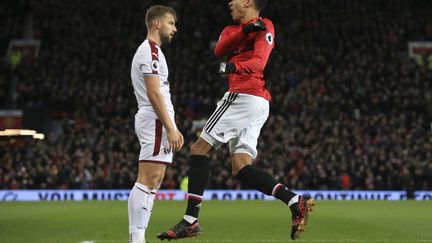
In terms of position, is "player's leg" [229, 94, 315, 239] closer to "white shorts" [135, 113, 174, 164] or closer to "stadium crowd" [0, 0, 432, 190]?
"white shorts" [135, 113, 174, 164]

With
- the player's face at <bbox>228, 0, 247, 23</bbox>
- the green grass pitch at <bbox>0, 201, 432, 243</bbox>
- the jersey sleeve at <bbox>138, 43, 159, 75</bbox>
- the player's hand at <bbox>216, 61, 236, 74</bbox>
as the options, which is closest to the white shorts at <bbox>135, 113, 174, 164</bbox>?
the jersey sleeve at <bbox>138, 43, 159, 75</bbox>

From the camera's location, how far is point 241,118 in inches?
274

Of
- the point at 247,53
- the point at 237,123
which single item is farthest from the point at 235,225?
the point at 247,53

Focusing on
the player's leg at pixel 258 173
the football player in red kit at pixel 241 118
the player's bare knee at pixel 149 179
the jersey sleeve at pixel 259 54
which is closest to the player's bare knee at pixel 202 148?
the football player in red kit at pixel 241 118

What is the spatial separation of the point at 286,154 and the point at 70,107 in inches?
340

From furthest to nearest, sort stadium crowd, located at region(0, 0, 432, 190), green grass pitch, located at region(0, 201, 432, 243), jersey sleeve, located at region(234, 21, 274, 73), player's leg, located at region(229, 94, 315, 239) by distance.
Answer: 1. stadium crowd, located at region(0, 0, 432, 190)
2. green grass pitch, located at region(0, 201, 432, 243)
3. jersey sleeve, located at region(234, 21, 274, 73)
4. player's leg, located at region(229, 94, 315, 239)

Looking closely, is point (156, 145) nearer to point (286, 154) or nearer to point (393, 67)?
point (286, 154)

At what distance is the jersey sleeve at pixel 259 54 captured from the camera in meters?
6.79

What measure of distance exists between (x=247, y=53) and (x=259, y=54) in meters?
0.25

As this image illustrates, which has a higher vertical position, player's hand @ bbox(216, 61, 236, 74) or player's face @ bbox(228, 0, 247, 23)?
player's face @ bbox(228, 0, 247, 23)

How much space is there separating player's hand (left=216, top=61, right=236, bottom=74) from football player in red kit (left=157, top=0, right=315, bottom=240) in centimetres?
10

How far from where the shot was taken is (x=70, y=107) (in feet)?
89.7

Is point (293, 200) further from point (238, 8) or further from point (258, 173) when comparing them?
point (238, 8)

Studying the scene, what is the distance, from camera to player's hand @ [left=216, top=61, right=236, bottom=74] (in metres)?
6.48
